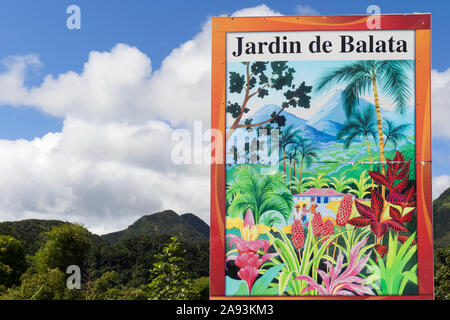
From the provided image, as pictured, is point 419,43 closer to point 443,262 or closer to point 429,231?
point 429,231

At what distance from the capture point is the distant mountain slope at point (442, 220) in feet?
118

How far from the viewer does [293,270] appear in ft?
27.0

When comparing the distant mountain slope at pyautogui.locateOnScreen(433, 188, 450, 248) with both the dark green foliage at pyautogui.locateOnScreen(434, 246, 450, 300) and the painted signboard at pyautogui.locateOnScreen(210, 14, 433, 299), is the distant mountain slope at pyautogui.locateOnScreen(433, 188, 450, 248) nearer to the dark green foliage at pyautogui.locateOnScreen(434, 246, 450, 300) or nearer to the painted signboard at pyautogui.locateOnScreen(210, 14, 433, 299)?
the dark green foliage at pyautogui.locateOnScreen(434, 246, 450, 300)

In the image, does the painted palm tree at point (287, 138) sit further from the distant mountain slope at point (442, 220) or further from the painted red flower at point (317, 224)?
the distant mountain slope at point (442, 220)

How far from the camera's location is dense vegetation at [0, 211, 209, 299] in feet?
44.7

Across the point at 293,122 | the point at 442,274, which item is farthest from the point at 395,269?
the point at 442,274

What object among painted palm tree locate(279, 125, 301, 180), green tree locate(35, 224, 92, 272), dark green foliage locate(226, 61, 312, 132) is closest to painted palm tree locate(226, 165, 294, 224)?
painted palm tree locate(279, 125, 301, 180)

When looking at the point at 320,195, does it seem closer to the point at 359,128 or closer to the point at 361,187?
the point at 361,187

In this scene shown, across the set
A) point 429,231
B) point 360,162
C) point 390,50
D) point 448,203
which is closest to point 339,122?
point 360,162

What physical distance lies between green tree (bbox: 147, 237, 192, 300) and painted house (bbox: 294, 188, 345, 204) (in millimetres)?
5933

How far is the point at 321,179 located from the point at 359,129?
3.56 feet

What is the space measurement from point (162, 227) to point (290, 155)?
29.7 m

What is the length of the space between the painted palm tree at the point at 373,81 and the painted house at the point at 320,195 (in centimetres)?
138

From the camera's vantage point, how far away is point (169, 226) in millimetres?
37594
